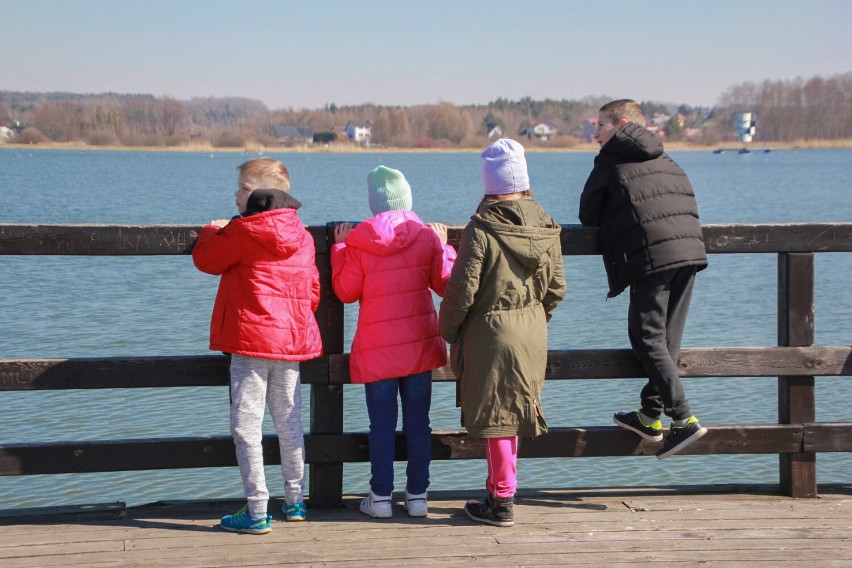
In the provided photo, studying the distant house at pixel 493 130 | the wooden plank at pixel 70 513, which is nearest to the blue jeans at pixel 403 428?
→ the wooden plank at pixel 70 513

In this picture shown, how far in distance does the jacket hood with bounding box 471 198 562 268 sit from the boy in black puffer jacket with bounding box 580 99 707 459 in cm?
36

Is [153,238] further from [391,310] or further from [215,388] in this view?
[215,388]

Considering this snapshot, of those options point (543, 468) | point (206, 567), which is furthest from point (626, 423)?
point (543, 468)

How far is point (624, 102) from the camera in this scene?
4.46 meters

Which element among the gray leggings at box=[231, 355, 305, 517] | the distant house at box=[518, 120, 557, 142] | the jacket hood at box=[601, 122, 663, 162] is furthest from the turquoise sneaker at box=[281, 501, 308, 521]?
the distant house at box=[518, 120, 557, 142]

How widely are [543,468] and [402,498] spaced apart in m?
3.59

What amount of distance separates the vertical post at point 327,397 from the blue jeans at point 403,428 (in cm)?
20

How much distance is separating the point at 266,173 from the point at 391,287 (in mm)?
641

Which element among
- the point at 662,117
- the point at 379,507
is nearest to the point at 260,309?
the point at 379,507

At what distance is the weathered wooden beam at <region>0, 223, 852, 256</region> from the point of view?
404 centimetres

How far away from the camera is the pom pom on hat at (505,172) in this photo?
402 cm

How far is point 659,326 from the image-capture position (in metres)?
4.27

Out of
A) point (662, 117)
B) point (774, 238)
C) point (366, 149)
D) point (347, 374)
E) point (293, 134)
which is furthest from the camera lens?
point (662, 117)

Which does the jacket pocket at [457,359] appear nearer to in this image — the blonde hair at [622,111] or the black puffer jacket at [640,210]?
the black puffer jacket at [640,210]
